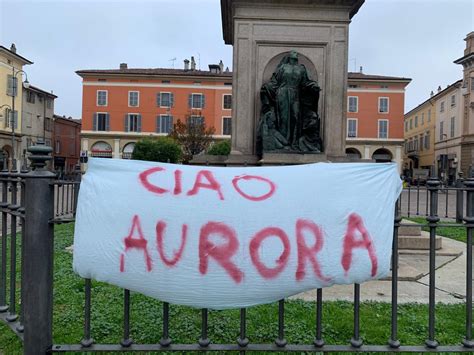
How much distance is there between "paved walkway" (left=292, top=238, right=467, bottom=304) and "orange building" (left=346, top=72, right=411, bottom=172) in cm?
4416

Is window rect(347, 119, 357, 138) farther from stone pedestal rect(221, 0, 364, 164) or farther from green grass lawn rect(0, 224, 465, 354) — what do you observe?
green grass lawn rect(0, 224, 465, 354)

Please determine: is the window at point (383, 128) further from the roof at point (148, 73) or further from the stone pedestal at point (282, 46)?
the stone pedestal at point (282, 46)

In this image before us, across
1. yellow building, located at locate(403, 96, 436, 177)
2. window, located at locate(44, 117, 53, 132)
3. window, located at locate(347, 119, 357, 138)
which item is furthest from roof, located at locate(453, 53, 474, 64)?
window, located at locate(44, 117, 53, 132)

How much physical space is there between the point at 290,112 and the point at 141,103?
44.5 m

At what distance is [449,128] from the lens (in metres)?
Answer: 47.7

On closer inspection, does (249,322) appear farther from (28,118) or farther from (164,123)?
(28,118)

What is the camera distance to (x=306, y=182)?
2.29 m

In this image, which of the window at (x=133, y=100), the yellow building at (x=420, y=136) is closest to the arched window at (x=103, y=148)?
the window at (x=133, y=100)

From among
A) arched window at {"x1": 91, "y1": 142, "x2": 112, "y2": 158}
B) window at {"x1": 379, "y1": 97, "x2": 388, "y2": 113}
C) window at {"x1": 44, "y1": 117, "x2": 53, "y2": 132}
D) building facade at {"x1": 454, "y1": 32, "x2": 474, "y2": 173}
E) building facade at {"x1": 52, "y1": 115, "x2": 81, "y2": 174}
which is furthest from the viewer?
building facade at {"x1": 52, "y1": 115, "x2": 81, "y2": 174}

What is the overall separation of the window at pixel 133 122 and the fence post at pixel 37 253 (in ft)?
159

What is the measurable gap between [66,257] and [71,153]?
60486 millimetres

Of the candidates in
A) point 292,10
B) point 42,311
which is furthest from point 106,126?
point 42,311

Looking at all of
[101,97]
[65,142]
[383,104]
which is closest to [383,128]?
[383,104]

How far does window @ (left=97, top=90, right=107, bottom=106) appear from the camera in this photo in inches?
1917
